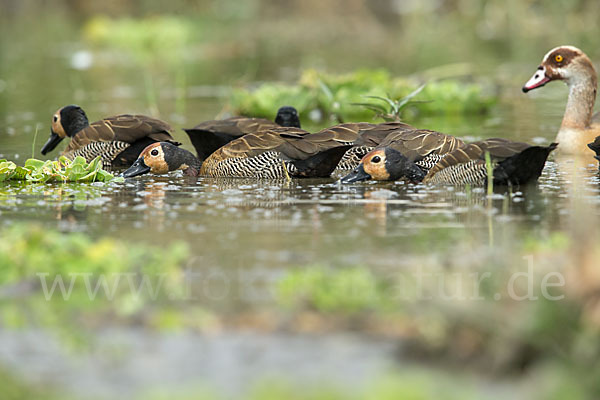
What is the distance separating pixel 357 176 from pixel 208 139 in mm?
2265

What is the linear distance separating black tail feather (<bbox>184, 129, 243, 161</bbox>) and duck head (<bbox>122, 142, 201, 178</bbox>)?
43 centimetres

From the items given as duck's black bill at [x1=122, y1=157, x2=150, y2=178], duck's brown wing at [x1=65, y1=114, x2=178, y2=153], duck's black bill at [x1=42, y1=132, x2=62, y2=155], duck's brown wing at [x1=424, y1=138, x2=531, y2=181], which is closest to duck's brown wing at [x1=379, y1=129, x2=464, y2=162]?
duck's brown wing at [x1=424, y1=138, x2=531, y2=181]

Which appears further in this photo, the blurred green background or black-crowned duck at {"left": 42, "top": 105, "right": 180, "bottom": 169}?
black-crowned duck at {"left": 42, "top": 105, "right": 180, "bottom": 169}

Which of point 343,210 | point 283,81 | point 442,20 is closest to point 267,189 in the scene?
point 343,210

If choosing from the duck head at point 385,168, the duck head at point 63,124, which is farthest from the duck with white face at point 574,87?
the duck head at point 63,124

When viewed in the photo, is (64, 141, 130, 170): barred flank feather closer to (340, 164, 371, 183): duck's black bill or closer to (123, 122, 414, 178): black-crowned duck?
(123, 122, 414, 178): black-crowned duck

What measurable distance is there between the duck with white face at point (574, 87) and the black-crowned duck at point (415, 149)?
84.5 inches

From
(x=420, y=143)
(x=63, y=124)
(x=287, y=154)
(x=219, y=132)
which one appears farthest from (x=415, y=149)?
(x=63, y=124)

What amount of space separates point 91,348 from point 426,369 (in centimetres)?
172

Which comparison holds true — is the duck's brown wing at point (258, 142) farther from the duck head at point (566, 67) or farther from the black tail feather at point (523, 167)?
the duck head at point (566, 67)

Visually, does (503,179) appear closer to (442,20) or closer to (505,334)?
(505,334)

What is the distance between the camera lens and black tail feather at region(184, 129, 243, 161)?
11398mm

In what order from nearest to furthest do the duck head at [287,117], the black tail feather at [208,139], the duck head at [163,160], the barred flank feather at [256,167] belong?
the barred flank feather at [256,167] → the duck head at [163,160] → the black tail feather at [208,139] → the duck head at [287,117]

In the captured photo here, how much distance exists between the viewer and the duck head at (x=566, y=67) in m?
12.1
